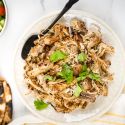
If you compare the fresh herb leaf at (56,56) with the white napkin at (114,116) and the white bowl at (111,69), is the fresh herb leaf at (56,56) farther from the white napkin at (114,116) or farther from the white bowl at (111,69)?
the white napkin at (114,116)

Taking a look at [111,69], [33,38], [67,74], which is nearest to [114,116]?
[111,69]

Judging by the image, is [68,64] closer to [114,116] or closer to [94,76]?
[94,76]

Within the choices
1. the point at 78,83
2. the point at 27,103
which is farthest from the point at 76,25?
the point at 27,103

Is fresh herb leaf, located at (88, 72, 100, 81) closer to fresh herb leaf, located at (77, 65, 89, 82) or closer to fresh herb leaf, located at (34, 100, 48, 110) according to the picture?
fresh herb leaf, located at (77, 65, 89, 82)

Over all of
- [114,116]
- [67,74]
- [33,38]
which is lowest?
[114,116]

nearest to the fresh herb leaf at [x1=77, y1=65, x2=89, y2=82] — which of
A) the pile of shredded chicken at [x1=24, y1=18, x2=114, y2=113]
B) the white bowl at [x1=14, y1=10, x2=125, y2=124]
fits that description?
the pile of shredded chicken at [x1=24, y1=18, x2=114, y2=113]

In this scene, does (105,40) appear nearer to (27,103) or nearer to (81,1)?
(81,1)

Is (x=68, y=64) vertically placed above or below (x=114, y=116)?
above
